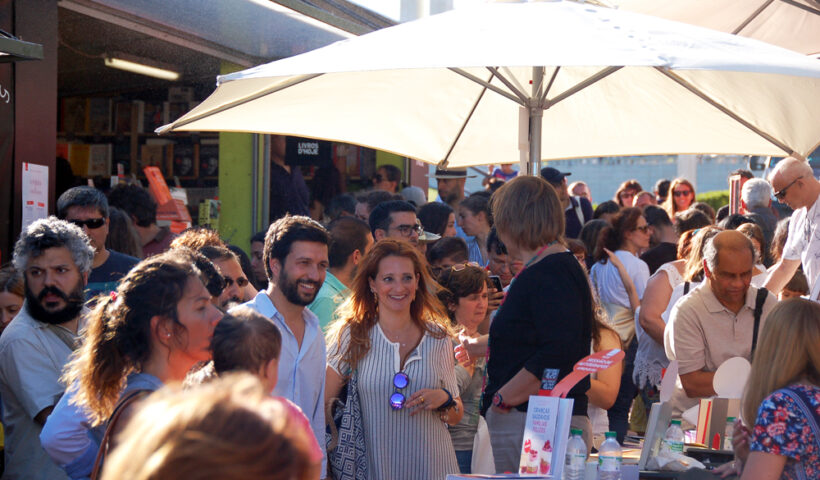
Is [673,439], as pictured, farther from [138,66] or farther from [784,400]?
[138,66]

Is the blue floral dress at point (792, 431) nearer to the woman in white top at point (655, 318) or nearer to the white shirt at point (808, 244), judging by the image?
the woman in white top at point (655, 318)

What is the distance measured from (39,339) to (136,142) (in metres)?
6.54

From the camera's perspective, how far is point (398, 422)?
405 cm

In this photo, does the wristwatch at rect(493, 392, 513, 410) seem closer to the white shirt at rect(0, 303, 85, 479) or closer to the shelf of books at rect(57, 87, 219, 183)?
the white shirt at rect(0, 303, 85, 479)

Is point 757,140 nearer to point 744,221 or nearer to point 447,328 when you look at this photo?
point 744,221

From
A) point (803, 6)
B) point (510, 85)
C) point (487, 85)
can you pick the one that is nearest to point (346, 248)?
point (487, 85)

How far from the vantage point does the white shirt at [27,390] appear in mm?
3654

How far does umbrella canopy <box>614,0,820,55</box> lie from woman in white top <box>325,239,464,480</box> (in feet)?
14.7

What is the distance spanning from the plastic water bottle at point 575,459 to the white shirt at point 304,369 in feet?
3.67

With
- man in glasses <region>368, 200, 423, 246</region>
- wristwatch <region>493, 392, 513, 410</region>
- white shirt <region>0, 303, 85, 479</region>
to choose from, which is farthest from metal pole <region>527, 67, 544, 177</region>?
white shirt <region>0, 303, 85, 479</region>

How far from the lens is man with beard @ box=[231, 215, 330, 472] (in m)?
3.82

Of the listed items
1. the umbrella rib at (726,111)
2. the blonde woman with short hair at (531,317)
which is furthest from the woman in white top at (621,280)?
the blonde woman with short hair at (531,317)

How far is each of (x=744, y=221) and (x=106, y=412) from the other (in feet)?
19.3

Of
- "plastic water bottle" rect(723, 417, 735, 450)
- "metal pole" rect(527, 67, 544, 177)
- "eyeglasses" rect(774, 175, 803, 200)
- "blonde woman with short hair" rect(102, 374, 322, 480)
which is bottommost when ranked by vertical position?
"plastic water bottle" rect(723, 417, 735, 450)
